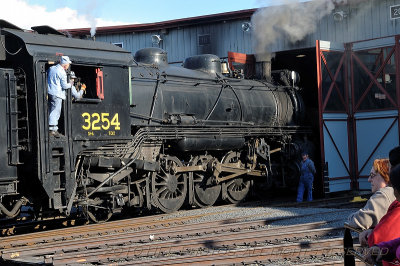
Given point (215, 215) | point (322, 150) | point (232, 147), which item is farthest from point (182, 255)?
point (322, 150)

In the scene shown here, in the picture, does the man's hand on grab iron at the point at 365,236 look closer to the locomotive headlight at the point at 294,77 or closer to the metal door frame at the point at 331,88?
the metal door frame at the point at 331,88

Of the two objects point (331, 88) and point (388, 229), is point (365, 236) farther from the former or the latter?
point (331, 88)

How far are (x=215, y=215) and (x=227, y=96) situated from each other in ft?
13.3

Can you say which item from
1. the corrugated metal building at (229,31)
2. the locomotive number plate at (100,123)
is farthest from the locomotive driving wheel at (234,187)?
the corrugated metal building at (229,31)

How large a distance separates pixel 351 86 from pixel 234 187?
542cm

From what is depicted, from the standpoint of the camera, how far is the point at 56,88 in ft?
33.3

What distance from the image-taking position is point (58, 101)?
33.6 ft

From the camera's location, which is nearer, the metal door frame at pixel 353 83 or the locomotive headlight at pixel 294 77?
the metal door frame at pixel 353 83

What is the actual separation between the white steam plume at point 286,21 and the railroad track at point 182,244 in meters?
9.61

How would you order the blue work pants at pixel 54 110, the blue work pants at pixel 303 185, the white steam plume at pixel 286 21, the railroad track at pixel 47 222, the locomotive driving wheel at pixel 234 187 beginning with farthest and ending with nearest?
the white steam plume at pixel 286 21 → the blue work pants at pixel 303 185 → the locomotive driving wheel at pixel 234 187 → the railroad track at pixel 47 222 → the blue work pants at pixel 54 110

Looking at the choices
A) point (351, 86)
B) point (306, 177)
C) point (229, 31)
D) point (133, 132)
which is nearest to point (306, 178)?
point (306, 177)

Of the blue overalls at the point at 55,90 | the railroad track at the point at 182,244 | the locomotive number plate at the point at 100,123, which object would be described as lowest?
the railroad track at the point at 182,244

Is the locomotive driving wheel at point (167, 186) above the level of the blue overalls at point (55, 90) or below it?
below

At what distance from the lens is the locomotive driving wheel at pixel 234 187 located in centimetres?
1492
